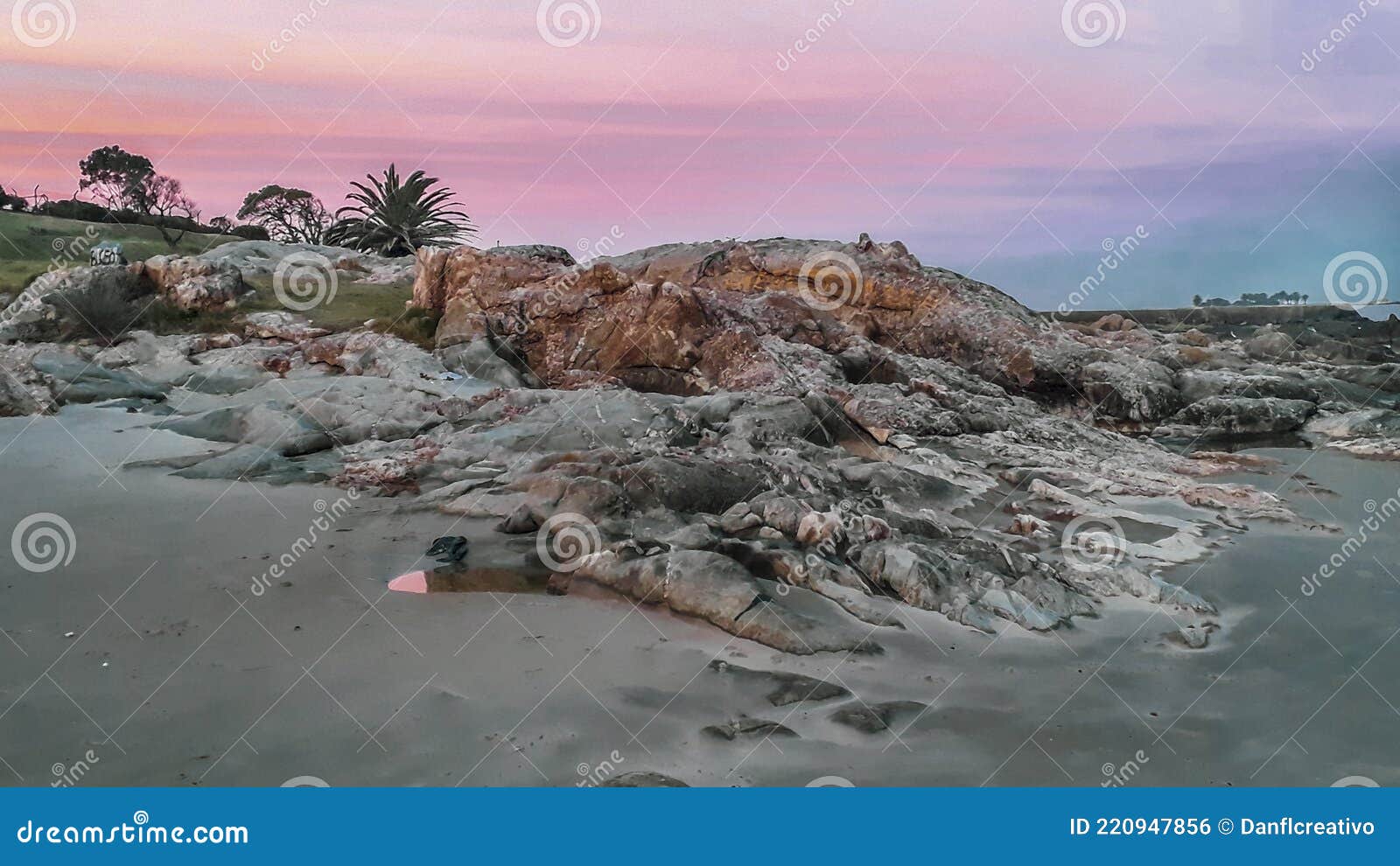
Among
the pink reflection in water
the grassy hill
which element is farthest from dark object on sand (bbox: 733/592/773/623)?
the grassy hill

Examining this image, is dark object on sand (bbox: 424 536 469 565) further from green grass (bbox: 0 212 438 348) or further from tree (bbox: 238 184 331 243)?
tree (bbox: 238 184 331 243)

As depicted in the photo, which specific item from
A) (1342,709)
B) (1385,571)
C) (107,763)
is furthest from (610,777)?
(1385,571)

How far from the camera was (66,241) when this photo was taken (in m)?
23.0

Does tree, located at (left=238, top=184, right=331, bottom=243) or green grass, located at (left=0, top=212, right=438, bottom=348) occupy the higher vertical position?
tree, located at (left=238, top=184, right=331, bottom=243)

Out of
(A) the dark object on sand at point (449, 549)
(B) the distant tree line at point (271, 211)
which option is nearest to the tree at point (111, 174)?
(B) the distant tree line at point (271, 211)

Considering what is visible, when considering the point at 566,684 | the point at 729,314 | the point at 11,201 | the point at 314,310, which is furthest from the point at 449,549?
the point at 11,201

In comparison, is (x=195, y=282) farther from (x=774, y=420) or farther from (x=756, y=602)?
(x=756, y=602)

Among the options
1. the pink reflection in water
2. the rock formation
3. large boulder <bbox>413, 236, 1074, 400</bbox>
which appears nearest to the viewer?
the pink reflection in water

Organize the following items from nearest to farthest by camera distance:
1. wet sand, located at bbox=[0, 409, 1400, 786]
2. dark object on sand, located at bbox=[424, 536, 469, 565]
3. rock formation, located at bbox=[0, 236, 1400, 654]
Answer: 1. wet sand, located at bbox=[0, 409, 1400, 786]
2. rock formation, located at bbox=[0, 236, 1400, 654]
3. dark object on sand, located at bbox=[424, 536, 469, 565]

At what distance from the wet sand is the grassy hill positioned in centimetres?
1444

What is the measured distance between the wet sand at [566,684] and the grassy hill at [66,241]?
14436mm

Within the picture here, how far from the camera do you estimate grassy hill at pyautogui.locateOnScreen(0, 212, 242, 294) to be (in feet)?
66.2

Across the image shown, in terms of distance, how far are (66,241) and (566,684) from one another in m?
23.6

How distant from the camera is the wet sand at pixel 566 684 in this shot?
4.31 meters
